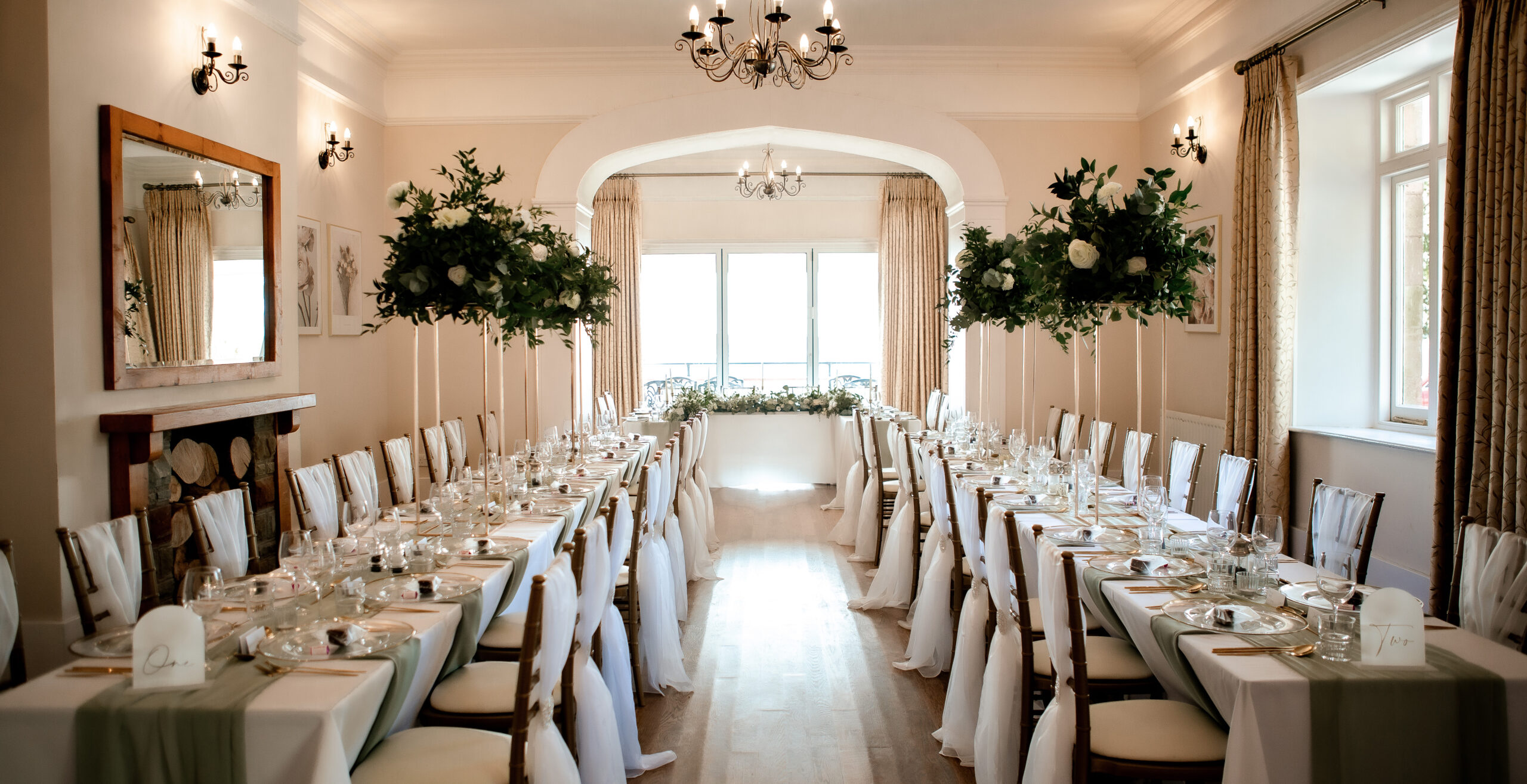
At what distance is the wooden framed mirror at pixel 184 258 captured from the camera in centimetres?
420

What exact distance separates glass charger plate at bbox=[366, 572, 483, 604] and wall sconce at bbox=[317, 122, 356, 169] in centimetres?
480

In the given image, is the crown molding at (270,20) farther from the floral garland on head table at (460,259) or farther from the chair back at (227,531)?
the chair back at (227,531)

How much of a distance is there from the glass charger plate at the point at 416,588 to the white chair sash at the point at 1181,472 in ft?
11.0

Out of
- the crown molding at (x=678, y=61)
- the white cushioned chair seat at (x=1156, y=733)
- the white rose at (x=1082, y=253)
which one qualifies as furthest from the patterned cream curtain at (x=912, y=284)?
the white cushioned chair seat at (x=1156, y=733)

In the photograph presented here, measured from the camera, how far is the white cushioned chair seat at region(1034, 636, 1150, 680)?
2.95m

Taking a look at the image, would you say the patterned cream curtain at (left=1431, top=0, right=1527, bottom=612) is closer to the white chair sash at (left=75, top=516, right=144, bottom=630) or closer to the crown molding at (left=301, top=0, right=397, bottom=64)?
the white chair sash at (left=75, top=516, right=144, bottom=630)

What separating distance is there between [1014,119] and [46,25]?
6559 mm

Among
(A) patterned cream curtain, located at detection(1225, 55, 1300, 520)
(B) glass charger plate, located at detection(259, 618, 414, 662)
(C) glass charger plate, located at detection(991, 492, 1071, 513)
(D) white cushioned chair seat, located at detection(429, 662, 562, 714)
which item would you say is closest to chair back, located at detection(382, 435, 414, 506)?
(D) white cushioned chair seat, located at detection(429, 662, 562, 714)

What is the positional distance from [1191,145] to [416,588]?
631 centimetres

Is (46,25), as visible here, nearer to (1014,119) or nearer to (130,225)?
(130,225)

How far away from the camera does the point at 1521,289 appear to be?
3857 mm

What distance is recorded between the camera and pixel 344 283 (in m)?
7.03

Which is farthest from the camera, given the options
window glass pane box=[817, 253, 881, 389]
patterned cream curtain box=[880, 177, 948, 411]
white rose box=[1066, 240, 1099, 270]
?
window glass pane box=[817, 253, 881, 389]

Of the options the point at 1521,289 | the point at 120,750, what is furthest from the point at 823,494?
the point at 120,750
